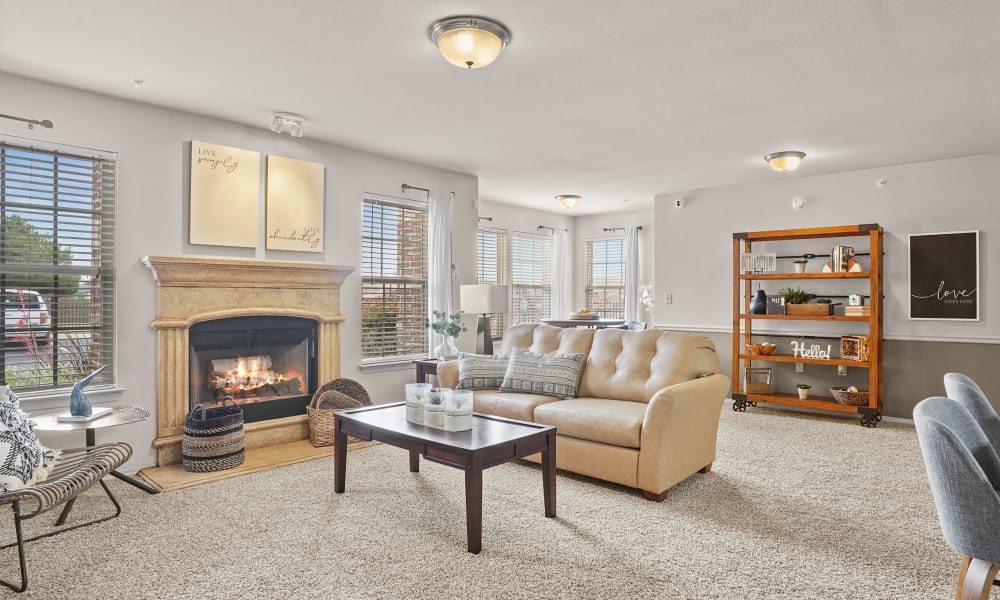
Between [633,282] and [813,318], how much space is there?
10.1 feet

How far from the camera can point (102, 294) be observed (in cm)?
389

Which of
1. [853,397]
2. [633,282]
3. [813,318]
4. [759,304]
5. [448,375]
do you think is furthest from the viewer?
[633,282]

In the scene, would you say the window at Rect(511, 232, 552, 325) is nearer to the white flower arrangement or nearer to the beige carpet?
the white flower arrangement

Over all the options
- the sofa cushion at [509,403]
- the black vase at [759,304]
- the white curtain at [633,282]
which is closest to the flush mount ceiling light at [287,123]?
the sofa cushion at [509,403]

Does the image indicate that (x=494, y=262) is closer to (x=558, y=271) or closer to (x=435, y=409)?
(x=558, y=271)

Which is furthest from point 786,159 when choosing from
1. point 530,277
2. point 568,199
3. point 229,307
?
point 229,307

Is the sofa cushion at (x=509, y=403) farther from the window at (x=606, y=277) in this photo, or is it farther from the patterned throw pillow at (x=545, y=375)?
the window at (x=606, y=277)

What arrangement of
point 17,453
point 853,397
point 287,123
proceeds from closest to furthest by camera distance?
1. point 17,453
2. point 287,123
3. point 853,397

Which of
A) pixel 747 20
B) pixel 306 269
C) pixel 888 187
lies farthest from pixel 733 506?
pixel 888 187

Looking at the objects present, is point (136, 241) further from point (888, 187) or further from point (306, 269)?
point (888, 187)

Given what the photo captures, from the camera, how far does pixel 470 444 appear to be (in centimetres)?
282

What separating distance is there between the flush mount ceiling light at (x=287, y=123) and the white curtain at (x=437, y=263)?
1.75 metres

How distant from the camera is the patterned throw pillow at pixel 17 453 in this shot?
2.54 meters

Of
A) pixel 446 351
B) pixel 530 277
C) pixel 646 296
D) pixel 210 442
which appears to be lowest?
pixel 210 442
